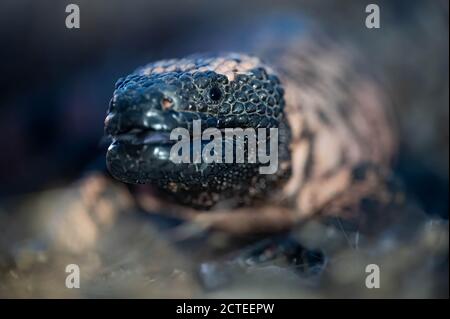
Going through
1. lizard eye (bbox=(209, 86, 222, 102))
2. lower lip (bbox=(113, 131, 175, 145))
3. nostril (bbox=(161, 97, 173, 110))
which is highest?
lizard eye (bbox=(209, 86, 222, 102))

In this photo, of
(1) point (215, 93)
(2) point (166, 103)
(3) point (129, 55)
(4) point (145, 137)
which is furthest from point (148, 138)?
(3) point (129, 55)

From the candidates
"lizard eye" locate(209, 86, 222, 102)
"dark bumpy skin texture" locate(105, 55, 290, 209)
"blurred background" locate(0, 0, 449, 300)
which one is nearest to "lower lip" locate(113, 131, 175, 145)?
"dark bumpy skin texture" locate(105, 55, 290, 209)

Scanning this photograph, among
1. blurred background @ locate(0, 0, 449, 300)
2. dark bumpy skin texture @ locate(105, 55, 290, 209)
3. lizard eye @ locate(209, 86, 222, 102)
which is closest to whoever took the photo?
dark bumpy skin texture @ locate(105, 55, 290, 209)

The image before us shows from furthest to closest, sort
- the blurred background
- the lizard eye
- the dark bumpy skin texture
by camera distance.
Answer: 1. the blurred background
2. the lizard eye
3. the dark bumpy skin texture

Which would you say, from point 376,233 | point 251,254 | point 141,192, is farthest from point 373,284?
point 141,192

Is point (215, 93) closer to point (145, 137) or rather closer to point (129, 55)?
point (145, 137)

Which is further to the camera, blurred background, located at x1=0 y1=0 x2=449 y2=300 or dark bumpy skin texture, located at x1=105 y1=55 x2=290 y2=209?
blurred background, located at x1=0 y1=0 x2=449 y2=300

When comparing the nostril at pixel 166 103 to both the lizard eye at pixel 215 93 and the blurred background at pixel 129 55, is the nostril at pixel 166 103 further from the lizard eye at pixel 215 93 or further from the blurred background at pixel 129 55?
the blurred background at pixel 129 55

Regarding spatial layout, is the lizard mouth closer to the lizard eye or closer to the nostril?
the nostril
